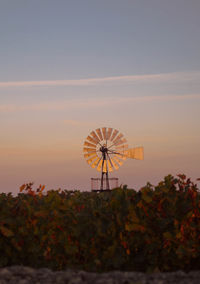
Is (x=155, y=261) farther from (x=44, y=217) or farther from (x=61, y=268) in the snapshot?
(x=44, y=217)

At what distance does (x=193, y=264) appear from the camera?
21.8 feet

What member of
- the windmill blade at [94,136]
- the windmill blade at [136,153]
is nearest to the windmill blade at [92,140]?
the windmill blade at [94,136]

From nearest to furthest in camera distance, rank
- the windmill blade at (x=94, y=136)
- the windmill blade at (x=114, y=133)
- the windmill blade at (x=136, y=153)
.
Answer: the windmill blade at (x=114, y=133)
the windmill blade at (x=94, y=136)
the windmill blade at (x=136, y=153)

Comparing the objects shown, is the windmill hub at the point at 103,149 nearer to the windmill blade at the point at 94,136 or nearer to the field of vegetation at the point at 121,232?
the windmill blade at the point at 94,136

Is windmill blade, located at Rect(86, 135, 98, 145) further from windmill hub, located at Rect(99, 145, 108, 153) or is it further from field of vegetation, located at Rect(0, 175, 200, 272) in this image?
field of vegetation, located at Rect(0, 175, 200, 272)

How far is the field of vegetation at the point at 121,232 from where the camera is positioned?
650cm

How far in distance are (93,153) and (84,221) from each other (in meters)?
26.4

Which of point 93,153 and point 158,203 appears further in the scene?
point 93,153

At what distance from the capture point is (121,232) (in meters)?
6.53

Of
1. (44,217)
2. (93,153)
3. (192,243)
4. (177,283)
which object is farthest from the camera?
(93,153)

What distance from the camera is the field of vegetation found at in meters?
6.50

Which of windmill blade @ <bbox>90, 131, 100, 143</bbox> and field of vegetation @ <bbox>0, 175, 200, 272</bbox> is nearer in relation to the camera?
field of vegetation @ <bbox>0, 175, 200, 272</bbox>

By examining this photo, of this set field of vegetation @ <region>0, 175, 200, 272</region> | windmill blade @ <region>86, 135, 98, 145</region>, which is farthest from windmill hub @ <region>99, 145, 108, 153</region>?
field of vegetation @ <region>0, 175, 200, 272</region>

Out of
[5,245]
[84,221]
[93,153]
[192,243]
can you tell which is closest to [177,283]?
[192,243]
